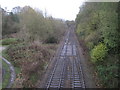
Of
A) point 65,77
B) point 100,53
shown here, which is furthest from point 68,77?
point 100,53

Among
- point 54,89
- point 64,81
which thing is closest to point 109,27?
point 64,81

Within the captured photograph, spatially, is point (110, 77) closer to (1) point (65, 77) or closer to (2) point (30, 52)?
(1) point (65, 77)

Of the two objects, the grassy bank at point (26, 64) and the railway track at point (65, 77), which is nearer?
the railway track at point (65, 77)

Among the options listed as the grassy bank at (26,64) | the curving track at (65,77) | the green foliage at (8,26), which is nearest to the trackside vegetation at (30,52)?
the grassy bank at (26,64)

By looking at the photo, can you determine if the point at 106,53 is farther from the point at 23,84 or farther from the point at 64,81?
the point at 23,84

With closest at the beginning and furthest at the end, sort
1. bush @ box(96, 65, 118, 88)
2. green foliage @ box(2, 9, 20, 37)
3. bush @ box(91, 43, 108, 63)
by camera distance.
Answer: bush @ box(96, 65, 118, 88)
bush @ box(91, 43, 108, 63)
green foliage @ box(2, 9, 20, 37)

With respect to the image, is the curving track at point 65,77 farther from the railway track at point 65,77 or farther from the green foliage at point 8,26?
the green foliage at point 8,26

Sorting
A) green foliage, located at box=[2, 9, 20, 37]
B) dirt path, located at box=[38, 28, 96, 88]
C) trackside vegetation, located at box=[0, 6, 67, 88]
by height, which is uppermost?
green foliage, located at box=[2, 9, 20, 37]

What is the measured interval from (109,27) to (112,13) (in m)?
1.39

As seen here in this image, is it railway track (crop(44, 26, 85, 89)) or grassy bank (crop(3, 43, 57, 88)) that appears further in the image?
grassy bank (crop(3, 43, 57, 88))

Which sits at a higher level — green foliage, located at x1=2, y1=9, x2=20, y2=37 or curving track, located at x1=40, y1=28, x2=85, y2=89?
green foliage, located at x1=2, y1=9, x2=20, y2=37

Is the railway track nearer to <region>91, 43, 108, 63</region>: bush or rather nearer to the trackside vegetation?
the trackside vegetation

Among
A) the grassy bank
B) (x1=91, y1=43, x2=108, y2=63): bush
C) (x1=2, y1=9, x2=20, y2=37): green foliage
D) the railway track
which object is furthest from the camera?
(x1=2, y1=9, x2=20, y2=37): green foliage

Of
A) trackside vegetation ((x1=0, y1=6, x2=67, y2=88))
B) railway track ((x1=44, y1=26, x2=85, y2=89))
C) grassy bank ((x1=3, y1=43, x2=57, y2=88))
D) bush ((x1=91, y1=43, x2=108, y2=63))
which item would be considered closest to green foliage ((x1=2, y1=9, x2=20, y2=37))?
trackside vegetation ((x1=0, y1=6, x2=67, y2=88))
